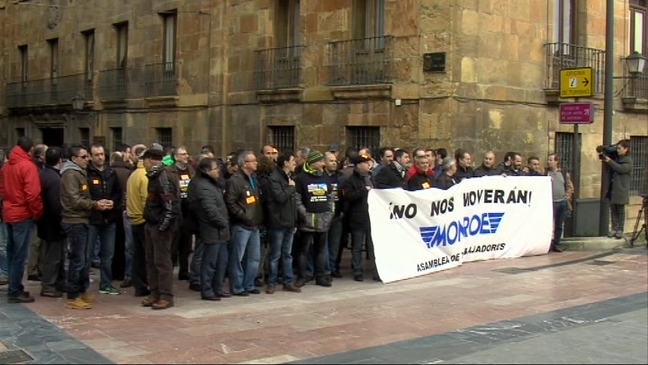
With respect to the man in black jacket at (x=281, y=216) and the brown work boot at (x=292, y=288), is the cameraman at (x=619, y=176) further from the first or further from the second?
the brown work boot at (x=292, y=288)

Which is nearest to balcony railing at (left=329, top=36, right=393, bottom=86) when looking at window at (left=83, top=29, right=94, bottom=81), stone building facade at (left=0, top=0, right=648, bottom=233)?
stone building facade at (left=0, top=0, right=648, bottom=233)

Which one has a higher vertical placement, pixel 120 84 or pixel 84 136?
pixel 120 84

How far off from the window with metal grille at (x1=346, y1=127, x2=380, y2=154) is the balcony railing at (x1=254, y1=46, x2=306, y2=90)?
1.94 m

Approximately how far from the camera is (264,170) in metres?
10.3

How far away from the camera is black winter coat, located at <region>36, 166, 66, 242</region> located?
959 cm

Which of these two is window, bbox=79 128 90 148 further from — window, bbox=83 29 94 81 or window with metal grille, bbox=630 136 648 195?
window with metal grille, bbox=630 136 648 195

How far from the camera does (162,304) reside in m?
9.20

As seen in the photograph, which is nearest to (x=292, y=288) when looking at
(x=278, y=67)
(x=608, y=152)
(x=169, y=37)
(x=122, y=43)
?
(x=608, y=152)

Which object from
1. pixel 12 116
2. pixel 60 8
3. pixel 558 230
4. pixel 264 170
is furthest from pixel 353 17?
pixel 12 116

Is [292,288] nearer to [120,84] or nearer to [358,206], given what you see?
[358,206]

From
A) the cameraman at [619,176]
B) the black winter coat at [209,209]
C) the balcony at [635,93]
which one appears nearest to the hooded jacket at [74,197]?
the black winter coat at [209,209]

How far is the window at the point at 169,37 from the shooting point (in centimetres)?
2273

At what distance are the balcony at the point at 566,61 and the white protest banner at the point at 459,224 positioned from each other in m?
3.92

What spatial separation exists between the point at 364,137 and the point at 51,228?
8.51 metres
